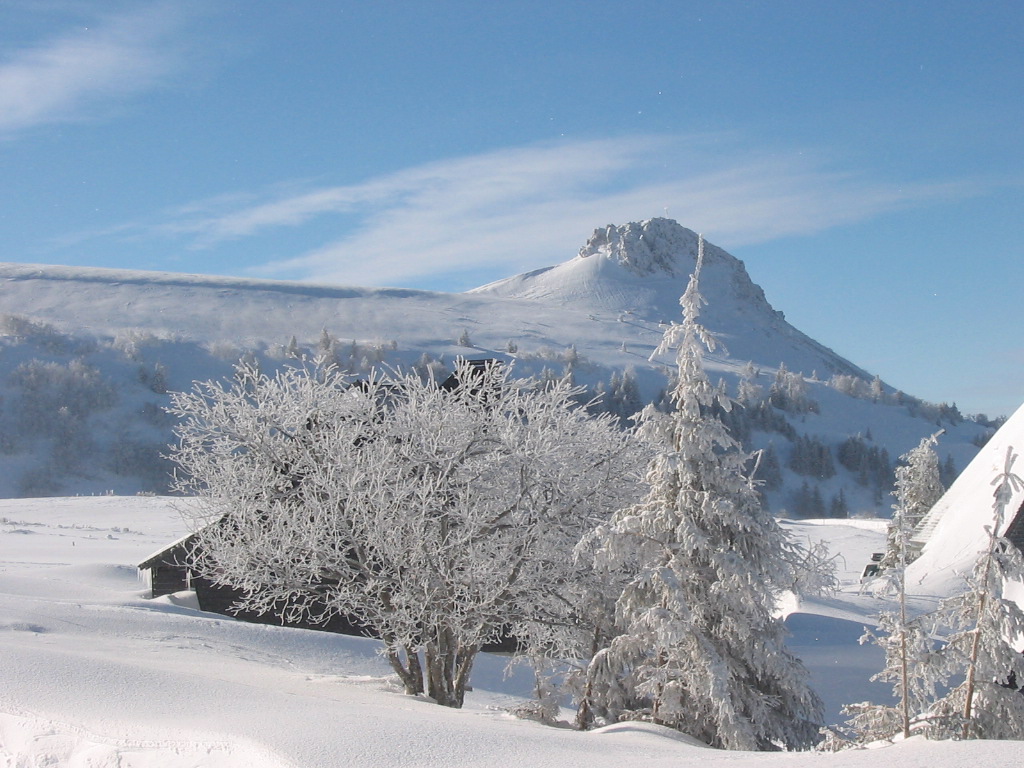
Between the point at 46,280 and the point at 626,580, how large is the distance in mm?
187897

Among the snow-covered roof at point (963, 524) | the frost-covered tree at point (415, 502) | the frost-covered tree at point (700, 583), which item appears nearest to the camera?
the frost-covered tree at point (700, 583)

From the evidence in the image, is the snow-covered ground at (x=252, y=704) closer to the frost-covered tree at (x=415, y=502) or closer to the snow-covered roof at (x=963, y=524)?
the frost-covered tree at (x=415, y=502)

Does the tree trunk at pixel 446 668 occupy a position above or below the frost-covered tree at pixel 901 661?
below

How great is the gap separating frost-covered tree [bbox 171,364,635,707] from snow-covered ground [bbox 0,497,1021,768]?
1290 mm

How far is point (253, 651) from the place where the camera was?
16.8 metres

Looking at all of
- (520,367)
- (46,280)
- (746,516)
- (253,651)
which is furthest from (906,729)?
(46,280)

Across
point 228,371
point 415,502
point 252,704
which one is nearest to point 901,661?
point 252,704

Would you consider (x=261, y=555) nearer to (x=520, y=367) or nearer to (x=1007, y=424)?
(x=1007, y=424)

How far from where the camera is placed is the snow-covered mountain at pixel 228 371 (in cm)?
10056

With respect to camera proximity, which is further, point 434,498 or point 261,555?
point 261,555

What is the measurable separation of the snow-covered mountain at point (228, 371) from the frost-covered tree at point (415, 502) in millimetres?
51639

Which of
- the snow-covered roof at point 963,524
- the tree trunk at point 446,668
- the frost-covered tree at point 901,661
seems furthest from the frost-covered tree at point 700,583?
the snow-covered roof at point 963,524

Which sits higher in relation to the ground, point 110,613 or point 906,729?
point 906,729

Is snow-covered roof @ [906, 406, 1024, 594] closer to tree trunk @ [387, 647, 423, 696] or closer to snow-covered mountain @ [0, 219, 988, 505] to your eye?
tree trunk @ [387, 647, 423, 696]
